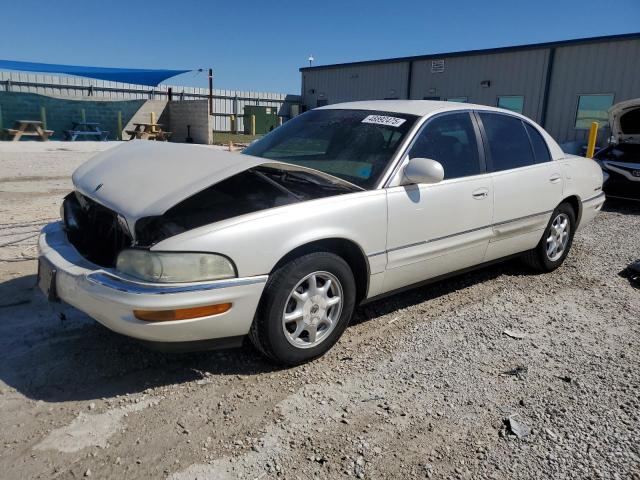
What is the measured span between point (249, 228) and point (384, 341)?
1.30 meters

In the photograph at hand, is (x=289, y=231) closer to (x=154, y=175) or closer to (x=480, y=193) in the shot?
(x=154, y=175)

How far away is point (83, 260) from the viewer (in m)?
2.83

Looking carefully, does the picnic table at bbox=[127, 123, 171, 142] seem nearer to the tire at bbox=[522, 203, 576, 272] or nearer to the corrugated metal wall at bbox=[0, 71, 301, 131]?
the corrugated metal wall at bbox=[0, 71, 301, 131]

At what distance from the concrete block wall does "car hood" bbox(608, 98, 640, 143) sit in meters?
15.3

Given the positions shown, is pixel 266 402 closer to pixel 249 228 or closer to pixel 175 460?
pixel 175 460

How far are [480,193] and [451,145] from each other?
413 mm

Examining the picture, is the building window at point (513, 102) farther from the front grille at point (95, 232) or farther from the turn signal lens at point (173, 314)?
the turn signal lens at point (173, 314)

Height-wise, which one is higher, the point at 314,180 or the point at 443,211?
the point at 314,180

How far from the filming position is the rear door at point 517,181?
3.99m

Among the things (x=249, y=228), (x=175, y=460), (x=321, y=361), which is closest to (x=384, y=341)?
(x=321, y=361)

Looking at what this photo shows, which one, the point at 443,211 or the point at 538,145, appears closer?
the point at 443,211

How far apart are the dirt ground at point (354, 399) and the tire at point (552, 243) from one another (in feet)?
2.36

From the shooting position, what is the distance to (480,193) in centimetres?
377

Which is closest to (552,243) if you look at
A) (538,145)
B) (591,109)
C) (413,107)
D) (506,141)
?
(538,145)
